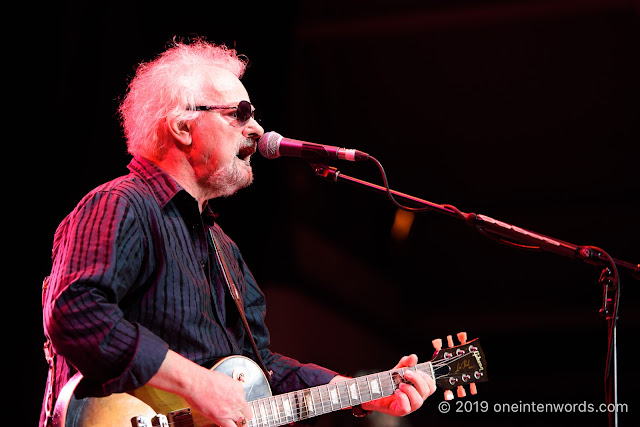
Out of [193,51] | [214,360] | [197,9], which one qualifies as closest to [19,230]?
[193,51]

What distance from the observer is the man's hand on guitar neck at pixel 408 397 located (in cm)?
255

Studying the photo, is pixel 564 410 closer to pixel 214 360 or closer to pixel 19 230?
pixel 214 360

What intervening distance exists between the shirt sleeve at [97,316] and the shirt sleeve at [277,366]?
892 mm

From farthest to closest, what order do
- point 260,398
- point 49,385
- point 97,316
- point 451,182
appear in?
point 451,182, point 260,398, point 49,385, point 97,316

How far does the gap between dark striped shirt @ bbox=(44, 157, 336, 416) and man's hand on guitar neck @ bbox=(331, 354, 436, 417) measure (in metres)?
0.27

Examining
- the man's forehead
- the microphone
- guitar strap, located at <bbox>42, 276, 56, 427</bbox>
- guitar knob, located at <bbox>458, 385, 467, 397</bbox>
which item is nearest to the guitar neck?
guitar knob, located at <bbox>458, 385, 467, 397</bbox>

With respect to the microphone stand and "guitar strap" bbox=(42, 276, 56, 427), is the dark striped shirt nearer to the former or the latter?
"guitar strap" bbox=(42, 276, 56, 427)

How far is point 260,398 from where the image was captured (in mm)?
2209

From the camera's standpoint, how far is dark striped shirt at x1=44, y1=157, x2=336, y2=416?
5.78 feet

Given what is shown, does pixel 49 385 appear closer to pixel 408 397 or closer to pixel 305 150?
pixel 305 150

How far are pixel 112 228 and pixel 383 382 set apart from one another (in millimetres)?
1384

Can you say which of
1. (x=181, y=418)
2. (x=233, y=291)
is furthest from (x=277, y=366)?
(x=181, y=418)

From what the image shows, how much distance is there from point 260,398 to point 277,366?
1.73 ft

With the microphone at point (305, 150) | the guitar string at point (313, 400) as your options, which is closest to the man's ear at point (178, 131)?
the microphone at point (305, 150)
